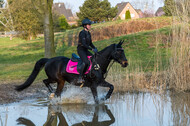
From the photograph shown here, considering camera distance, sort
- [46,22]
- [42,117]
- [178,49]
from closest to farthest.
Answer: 1. [42,117]
2. [178,49]
3. [46,22]

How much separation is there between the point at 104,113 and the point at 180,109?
6.39ft

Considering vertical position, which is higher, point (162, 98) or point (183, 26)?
point (183, 26)

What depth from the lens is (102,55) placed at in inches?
297

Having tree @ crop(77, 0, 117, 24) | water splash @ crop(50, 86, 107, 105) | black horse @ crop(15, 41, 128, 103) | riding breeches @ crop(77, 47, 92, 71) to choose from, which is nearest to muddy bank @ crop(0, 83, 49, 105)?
black horse @ crop(15, 41, 128, 103)

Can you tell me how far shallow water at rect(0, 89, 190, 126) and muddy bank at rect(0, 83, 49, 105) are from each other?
621 millimetres

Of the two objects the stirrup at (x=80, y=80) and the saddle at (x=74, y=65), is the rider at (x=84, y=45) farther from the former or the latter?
the saddle at (x=74, y=65)

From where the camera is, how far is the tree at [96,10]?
46.1 metres

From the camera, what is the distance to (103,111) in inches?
273

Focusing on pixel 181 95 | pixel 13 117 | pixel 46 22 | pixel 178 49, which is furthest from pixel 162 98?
pixel 46 22

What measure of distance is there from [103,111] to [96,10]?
132 feet

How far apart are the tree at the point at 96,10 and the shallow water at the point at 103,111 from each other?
38.7 m

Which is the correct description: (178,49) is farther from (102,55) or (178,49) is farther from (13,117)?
(13,117)

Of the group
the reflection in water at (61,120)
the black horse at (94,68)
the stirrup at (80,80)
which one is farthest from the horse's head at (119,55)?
the reflection in water at (61,120)

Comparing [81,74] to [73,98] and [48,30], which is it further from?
[48,30]
